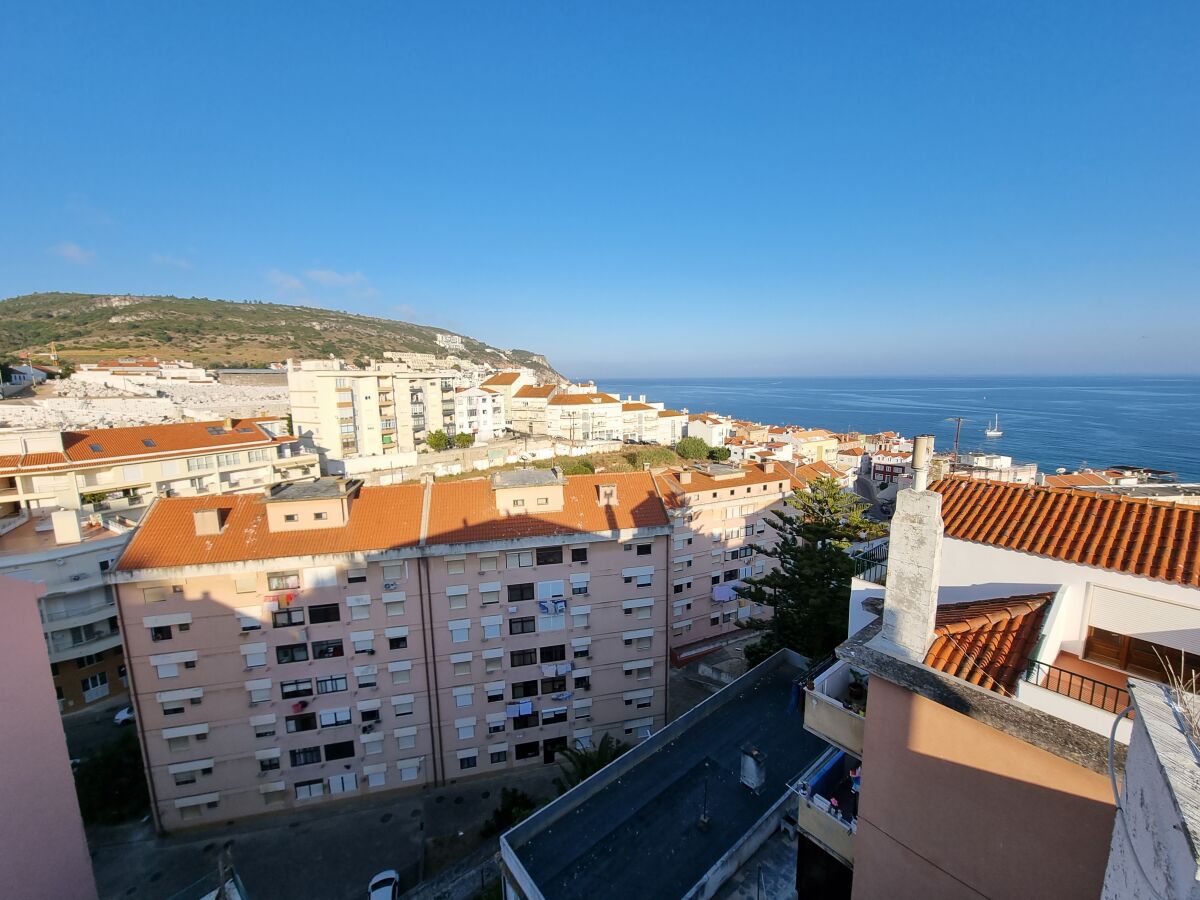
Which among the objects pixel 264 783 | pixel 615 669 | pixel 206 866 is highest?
pixel 615 669

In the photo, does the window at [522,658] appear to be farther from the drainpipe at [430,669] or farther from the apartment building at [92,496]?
the apartment building at [92,496]

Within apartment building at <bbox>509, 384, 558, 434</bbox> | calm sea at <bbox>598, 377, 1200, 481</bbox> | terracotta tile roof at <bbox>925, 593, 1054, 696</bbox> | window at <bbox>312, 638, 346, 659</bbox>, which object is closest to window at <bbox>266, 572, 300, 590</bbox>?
window at <bbox>312, 638, 346, 659</bbox>

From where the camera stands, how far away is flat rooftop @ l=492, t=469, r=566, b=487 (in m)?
21.2

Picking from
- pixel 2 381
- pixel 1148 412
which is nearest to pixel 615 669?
pixel 2 381

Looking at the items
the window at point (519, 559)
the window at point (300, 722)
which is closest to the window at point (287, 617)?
the window at point (300, 722)

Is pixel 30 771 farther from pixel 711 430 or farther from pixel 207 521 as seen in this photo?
pixel 711 430

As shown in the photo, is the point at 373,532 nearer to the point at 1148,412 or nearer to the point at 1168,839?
the point at 1168,839

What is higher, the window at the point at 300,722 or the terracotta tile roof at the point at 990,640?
the terracotta tile roof at the point at 990,640

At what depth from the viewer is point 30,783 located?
6922 millimetres

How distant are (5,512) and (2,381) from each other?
44033mm

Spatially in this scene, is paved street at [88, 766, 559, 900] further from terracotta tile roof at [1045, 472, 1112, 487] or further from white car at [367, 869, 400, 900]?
terracotta tile roof at [1045, 472, 1112, 487]

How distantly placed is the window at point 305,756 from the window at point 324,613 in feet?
16.3

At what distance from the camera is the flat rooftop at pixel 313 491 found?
1888 centimetres

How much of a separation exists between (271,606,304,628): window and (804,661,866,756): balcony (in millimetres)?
17164
